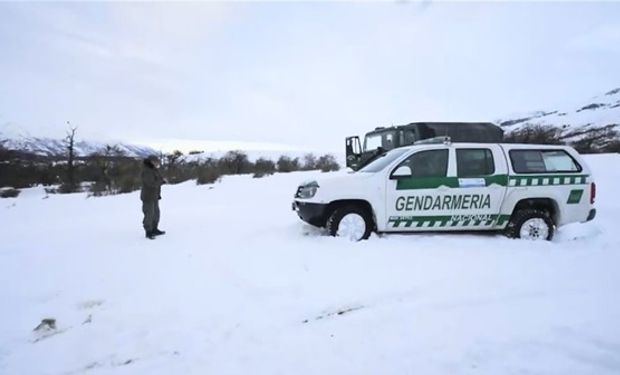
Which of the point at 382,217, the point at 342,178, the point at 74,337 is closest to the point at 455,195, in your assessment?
the point at 382,217

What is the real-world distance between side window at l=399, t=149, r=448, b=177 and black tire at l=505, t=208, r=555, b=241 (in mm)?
1458

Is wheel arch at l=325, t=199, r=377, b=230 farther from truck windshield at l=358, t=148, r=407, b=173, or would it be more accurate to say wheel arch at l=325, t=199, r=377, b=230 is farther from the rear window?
the rear window

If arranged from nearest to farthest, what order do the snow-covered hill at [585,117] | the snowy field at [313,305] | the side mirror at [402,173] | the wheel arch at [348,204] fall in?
1. the snowy field at [313,305]
2. the side mirror at [402,173]
3. the wheel arch at [348,204]
4. the snow-covered hill at [585,117]

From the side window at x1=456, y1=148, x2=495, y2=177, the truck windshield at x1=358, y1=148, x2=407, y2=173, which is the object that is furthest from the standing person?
the side window at x1=456, y1=148, x2=495, y2=177

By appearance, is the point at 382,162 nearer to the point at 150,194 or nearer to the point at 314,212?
the point at 314,212

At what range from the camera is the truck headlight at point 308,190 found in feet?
19.7

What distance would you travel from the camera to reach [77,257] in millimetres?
5562

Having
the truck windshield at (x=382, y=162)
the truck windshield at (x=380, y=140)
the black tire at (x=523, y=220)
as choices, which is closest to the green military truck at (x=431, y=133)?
the truck windshield at (x=380, y=140)

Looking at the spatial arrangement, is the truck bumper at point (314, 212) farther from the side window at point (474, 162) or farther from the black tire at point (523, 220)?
the black tire at point (523, 220)

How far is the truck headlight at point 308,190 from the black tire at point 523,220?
340 centimetres

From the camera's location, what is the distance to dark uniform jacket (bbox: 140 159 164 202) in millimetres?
6798

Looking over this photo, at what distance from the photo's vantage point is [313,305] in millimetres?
3707

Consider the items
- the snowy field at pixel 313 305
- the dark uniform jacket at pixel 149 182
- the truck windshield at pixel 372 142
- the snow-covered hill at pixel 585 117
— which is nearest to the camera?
the snowy field at pixel 313 305

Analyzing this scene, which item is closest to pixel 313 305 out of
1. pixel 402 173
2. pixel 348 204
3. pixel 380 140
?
pixel 348 204
